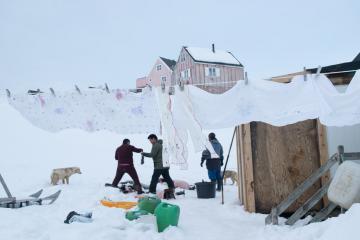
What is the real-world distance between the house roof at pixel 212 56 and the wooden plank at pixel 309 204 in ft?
98.2

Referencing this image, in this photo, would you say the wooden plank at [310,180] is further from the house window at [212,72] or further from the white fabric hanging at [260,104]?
the house window at [212,72]

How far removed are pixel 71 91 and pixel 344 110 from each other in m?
5.41

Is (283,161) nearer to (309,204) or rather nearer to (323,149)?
(323,149)

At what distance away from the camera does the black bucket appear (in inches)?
369

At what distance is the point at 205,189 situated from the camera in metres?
9.40

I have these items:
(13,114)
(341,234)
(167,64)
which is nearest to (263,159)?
(341,234)

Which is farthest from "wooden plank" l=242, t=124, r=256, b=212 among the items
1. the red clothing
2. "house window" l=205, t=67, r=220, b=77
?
"house window" l=205, t=67, r=220, b=77

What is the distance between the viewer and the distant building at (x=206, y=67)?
116 ft

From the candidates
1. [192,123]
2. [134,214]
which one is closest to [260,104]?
[192,123]

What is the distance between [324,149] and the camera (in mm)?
7152

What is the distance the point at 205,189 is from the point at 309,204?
376cm

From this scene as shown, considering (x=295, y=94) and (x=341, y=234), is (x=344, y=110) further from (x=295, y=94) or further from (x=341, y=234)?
(x=341, y=234)

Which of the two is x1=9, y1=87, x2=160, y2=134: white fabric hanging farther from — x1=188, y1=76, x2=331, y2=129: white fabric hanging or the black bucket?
the black bucket

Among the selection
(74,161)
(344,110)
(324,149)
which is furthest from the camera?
(74,161)
